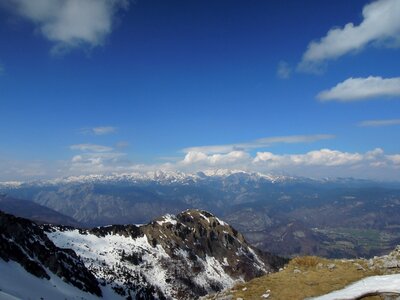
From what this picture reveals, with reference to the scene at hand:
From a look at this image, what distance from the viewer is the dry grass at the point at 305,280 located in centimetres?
2290

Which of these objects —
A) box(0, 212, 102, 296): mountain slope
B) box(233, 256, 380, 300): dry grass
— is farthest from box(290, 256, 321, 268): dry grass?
box(0, 212, 102, 296): mountain slope

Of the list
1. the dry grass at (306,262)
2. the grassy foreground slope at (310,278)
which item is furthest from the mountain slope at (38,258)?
the grassy foreground slope at (310,278)

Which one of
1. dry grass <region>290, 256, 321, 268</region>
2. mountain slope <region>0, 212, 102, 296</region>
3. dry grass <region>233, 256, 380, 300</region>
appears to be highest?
dry grass <region>290, 256, 321, 268</region>

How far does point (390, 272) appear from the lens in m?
24.7

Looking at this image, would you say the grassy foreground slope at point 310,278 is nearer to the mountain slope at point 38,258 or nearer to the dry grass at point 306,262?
the dry grass at point 306,262

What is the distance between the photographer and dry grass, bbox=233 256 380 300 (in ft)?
75.1

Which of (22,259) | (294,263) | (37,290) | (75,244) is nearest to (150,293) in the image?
(75,244)

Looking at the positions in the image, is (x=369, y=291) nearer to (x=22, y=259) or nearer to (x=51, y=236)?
(x=22, y=259)

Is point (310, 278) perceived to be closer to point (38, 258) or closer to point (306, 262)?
point (306, 262)

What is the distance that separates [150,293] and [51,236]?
6219 centimetres

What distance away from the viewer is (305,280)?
2495 centimetres

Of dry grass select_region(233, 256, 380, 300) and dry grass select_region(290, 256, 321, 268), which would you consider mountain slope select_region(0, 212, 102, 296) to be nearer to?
dry grass select_region(290, 256, 321, 268)

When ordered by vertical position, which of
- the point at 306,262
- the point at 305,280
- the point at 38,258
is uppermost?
the point at 306,262

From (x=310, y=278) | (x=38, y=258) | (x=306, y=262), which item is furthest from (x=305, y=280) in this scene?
(x=38, y=258)
